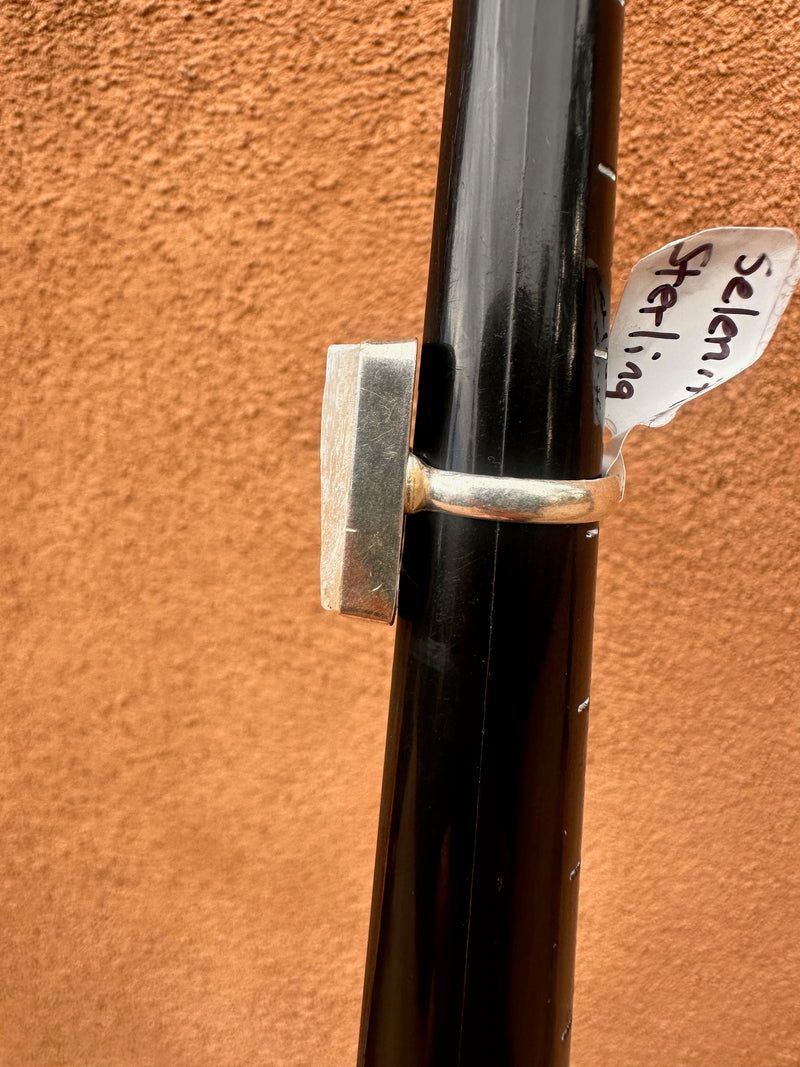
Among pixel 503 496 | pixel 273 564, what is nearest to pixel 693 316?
pixel 503 496

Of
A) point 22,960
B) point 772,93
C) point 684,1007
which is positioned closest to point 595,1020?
point 684,1007

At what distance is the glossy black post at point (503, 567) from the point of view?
0.25 meters

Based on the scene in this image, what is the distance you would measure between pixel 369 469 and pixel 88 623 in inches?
15.5

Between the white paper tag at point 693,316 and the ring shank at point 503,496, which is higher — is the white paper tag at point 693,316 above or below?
above

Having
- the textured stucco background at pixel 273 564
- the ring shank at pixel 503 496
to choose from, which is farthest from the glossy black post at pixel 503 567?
the textured stucco background at pixel 273 564

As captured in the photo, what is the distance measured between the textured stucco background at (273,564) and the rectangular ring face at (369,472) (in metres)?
0.31

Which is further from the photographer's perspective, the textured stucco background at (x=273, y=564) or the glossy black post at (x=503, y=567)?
the textured stucco background at (x=273, y=564)

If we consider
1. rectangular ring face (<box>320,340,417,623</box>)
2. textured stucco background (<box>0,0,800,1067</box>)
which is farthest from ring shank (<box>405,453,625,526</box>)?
textured stucco background (<box>0,0,800,1067</box>)

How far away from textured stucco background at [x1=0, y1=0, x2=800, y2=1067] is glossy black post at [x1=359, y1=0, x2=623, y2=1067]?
0.95 feet

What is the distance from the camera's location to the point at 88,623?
579 mm

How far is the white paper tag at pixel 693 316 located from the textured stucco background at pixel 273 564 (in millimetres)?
273

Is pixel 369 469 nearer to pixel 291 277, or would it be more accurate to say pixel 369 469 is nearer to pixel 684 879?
pixel 291 277

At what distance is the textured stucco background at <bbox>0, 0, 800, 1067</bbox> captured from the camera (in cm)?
52

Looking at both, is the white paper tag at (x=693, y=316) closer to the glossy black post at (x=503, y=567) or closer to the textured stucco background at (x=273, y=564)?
the glossy black post at (x=503, y=567)
